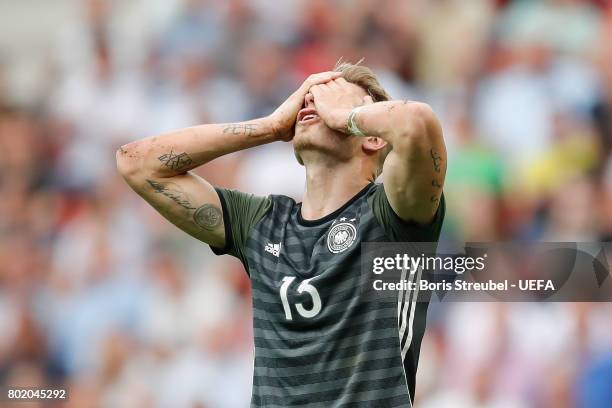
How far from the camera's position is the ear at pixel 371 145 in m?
4.09

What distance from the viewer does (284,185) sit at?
24.1ft

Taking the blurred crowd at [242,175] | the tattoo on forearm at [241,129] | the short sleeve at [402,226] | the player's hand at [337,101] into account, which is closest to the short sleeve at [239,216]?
the tattoo on forearm at [241,129]

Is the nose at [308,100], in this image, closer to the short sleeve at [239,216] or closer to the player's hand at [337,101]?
the player's hand at [337,101]

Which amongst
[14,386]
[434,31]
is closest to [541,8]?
[434,31]

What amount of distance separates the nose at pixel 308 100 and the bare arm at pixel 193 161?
18 mm

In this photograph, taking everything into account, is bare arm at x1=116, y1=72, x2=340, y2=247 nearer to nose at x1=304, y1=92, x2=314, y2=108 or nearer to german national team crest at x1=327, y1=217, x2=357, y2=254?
nose at x1=304, y1=92, x2=314, y2=108

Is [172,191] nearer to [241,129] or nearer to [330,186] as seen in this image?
[241,129]

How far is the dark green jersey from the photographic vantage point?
140 inches

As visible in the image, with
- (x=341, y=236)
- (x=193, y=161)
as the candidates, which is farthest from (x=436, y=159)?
(x=193, y=161)

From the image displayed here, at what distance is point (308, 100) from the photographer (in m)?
4.08

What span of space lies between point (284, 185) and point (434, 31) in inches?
66.1


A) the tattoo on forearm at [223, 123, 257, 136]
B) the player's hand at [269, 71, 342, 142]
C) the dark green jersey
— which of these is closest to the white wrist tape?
the dark green jersey

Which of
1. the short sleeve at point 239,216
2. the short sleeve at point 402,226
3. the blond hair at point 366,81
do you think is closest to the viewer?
the short sleeve at point 402,226

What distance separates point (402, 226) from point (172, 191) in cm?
104
